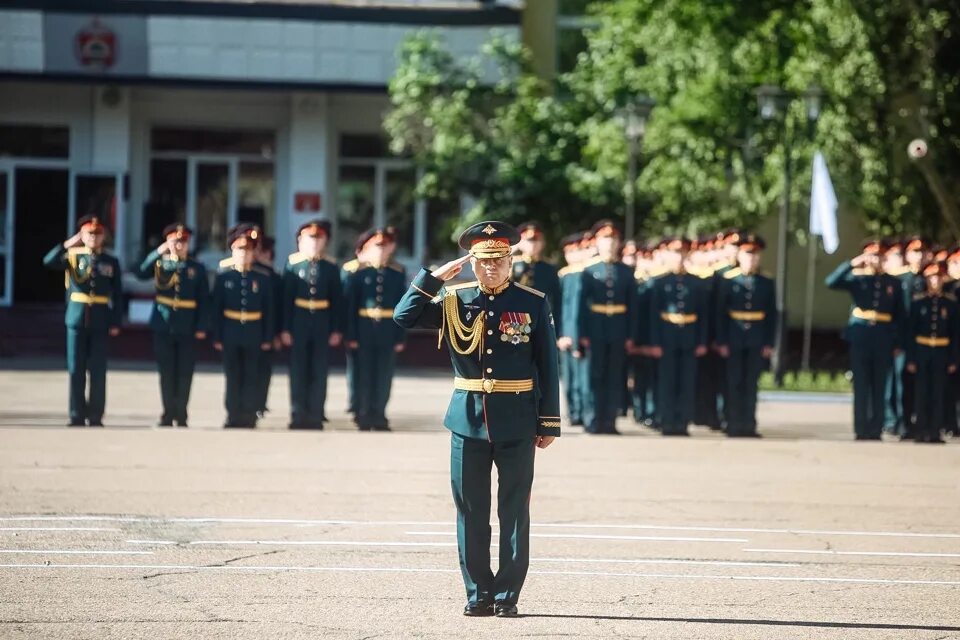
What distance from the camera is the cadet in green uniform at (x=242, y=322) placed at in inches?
712

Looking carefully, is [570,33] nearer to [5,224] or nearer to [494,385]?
[5,224]

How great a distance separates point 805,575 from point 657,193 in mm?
19767

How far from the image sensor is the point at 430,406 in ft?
71.8

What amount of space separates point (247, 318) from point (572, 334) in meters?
3.56

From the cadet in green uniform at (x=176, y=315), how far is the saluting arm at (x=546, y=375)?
951 cm

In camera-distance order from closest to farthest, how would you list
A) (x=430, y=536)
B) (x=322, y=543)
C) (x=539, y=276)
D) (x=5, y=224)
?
(x=322, y=543) → (x=430, y=536) → (x=539, y=276) → (x=5, y=224)

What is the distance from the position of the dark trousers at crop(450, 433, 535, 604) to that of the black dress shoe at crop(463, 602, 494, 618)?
26 millimetres

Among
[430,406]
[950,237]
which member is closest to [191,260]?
[430,406]

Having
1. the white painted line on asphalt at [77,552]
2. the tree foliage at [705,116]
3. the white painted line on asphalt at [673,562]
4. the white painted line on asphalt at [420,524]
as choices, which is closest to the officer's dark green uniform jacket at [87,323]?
the white painted line on asphalt at [420,524]

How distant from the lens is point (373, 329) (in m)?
18.4

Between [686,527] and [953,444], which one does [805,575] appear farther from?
[953,444]

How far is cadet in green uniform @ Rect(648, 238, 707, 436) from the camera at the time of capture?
1877cm

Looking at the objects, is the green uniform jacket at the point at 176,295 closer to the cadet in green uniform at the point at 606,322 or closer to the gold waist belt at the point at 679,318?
the cadet in green uniform at the point at 606,322

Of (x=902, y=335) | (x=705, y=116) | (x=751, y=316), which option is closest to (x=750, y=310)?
(x=751, y=316)
